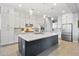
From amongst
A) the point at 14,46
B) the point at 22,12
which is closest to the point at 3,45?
the point at 14,46

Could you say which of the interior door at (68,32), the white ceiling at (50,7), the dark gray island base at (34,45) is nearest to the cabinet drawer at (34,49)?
the dark gray island base at (34,45)

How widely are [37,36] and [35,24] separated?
1.56 feet

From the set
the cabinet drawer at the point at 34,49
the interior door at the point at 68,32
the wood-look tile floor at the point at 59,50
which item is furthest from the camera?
the interior door at the point at 68,32

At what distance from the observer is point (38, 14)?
103 inches

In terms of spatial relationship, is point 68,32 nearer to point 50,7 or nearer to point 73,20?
point 73,20

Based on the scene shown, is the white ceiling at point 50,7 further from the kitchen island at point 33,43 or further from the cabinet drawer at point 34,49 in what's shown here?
the cabinet drawer at point 34,49

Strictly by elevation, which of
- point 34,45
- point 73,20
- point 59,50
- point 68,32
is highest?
point 73,20

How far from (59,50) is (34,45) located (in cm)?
68

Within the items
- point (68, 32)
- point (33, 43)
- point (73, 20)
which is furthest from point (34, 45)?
point (73, 20)

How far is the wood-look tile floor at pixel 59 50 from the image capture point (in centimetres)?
251

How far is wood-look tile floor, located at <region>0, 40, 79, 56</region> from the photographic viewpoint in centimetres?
251

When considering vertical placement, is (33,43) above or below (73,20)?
below

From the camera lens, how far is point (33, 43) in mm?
2754

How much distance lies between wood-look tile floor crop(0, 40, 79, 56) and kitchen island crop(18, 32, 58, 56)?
0.13 metres
